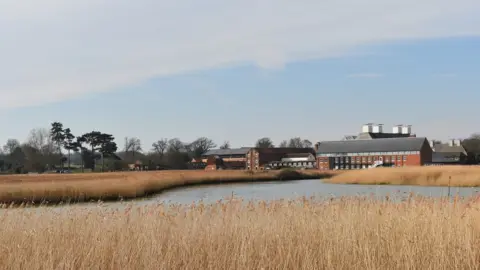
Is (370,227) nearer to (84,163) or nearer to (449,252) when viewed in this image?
(449,252)

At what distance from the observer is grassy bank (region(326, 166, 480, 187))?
31906mm

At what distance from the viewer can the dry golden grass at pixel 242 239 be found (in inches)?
217

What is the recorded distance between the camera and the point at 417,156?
77.4 meters

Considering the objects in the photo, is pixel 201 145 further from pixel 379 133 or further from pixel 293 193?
pixel 293 193

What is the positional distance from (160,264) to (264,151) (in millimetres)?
96907

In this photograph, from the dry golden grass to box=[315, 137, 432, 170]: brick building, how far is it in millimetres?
73613

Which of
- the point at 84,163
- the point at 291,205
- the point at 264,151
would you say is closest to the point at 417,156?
the point at 264,151

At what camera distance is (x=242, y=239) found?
6.15 meters

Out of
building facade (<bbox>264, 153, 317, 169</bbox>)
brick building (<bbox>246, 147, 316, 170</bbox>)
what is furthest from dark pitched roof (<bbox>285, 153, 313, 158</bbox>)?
brick building (<bbox>246, 147, 316, 170</bbox>)

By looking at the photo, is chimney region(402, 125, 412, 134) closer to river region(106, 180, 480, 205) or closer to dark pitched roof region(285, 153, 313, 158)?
dark pitched roof region(285, 153, 313, 158)

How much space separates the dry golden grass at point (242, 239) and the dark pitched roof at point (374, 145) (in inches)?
2919

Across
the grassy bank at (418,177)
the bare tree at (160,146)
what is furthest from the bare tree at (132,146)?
the grassy bank at (418,177)

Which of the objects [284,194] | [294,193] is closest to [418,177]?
[284,194]

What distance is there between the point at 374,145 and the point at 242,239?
265ft
